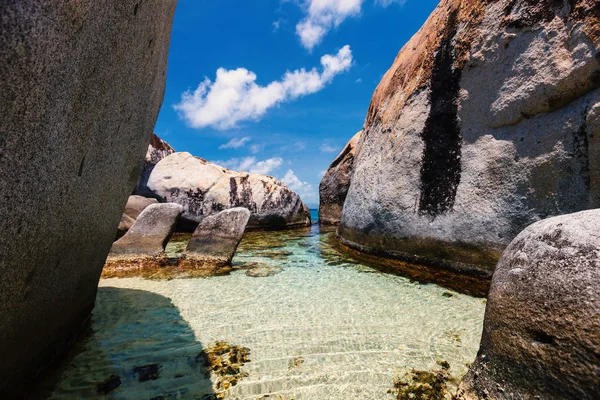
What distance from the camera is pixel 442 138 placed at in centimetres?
652

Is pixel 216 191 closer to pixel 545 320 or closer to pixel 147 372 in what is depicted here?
pixel 147 372

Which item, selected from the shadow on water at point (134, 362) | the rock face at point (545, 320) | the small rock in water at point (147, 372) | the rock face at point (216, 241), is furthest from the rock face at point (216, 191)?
the rock face at point (545, 320)

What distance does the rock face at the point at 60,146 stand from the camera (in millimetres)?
1379

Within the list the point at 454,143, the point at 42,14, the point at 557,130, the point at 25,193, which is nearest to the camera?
the point at 42,14

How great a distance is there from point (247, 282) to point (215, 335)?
2.34 m

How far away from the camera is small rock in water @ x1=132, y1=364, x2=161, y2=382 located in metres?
2.66

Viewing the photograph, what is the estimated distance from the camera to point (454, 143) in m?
6.25

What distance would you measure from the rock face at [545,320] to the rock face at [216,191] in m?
14.6

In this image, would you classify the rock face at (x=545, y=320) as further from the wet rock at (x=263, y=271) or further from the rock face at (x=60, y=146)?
the wet rock at (x=263, y=271)

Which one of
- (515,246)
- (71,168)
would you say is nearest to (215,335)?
(71,168)

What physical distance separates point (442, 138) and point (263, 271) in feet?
15.5

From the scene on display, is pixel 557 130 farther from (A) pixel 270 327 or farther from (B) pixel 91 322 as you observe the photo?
(B) pixel 91 322

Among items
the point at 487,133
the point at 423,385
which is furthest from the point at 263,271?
the point at 487,133

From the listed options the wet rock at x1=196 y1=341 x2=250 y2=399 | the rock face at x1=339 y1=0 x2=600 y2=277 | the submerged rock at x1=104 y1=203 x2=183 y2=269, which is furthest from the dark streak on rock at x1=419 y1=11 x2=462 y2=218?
the submerged rock at x1=104 y1=203 x2=183 y2=269
